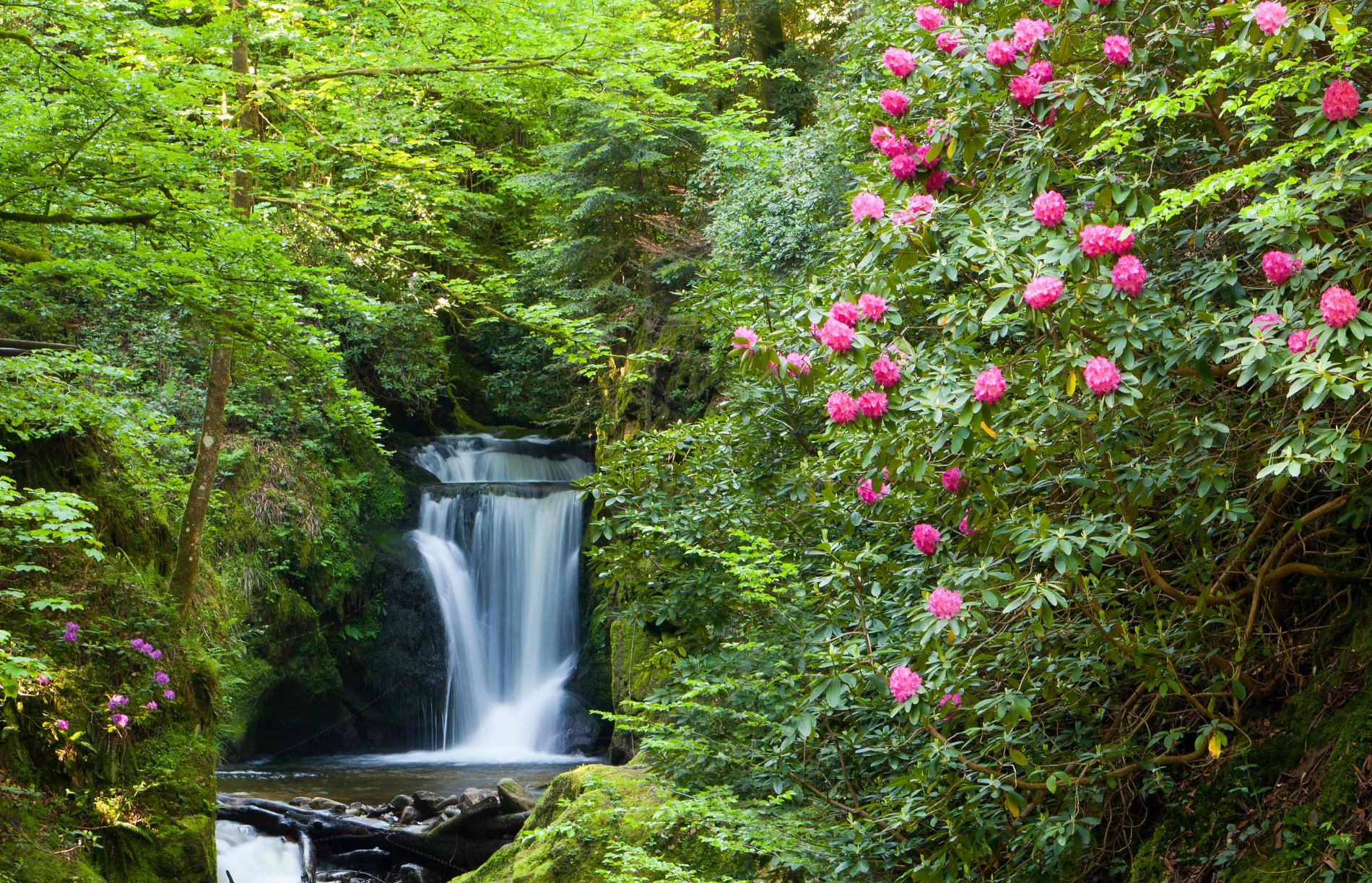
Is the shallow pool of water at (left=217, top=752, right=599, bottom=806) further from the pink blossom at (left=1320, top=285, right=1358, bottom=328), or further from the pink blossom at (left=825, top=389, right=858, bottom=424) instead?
the pink blossom at (left=1320, top=285, right=1358, bottom=328)

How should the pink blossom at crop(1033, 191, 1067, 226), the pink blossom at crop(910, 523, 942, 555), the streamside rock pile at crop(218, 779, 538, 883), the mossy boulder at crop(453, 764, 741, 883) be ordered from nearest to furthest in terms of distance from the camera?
the pink blossom at crop(1033, 191, 1067, 226) < the pink blossom at crop(910, 523, 942, 555) < the mossy boulder at crop(453, 764, 741, 883) < the streamside rock pile at crop(218, 779, 538, 883)

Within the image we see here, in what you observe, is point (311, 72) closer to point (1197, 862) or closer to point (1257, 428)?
point (1257, 428)

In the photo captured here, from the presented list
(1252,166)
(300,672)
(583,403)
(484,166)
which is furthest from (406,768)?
(1252,166)

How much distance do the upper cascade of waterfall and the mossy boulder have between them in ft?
35.1

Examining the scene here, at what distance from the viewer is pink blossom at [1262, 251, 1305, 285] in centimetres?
255

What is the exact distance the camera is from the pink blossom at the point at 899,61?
10.4ft

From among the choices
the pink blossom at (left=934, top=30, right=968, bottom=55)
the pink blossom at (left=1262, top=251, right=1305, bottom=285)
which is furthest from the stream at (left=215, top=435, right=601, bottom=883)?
the pink blossom at (left=1262, top=251, right=1305, bottom=285)

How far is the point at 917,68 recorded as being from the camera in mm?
3270

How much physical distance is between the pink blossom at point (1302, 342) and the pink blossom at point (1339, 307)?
5 centimetres

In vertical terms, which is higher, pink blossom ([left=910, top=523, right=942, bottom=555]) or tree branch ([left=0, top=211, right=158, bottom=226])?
tree branch ([left=0, top=211, right=158, bottom=226])

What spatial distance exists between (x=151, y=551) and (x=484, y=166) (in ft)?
13.7

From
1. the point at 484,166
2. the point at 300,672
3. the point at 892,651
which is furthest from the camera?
the point at 300,672

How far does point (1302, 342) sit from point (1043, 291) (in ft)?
1.88

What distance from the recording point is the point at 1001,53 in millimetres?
2996
